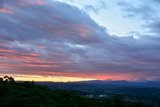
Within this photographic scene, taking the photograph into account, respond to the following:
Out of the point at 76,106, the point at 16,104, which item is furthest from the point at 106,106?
the point at 16,104

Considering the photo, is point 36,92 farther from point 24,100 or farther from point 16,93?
point 24,100

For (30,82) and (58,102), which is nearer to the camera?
(58,102)

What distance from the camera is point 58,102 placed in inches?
5487

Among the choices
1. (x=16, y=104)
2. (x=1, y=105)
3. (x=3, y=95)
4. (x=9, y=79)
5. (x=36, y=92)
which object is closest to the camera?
(x=1, y=105)

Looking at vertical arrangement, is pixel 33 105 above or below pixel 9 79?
below

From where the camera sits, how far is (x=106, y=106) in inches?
6654

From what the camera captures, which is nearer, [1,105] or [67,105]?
[1,105]

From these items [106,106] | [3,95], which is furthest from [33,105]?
[106,106]

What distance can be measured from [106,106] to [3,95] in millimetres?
57859

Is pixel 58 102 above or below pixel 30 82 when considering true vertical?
below

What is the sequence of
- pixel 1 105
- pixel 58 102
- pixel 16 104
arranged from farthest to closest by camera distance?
pixel 58 102 < pixel 16 104 < pixel 1 105

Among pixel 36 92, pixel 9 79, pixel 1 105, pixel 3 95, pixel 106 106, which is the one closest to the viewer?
pixel 1 105

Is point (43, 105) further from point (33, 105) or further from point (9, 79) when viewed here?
point (9, 79)

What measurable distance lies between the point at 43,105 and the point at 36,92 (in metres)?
32.1
